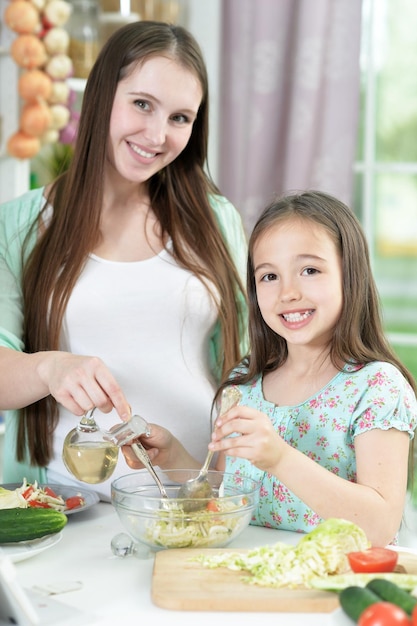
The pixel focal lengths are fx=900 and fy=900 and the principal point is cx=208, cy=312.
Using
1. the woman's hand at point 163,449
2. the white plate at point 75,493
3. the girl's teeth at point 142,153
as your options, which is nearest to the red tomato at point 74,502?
the white plate at point 75,493

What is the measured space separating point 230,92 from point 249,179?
0.34 metres

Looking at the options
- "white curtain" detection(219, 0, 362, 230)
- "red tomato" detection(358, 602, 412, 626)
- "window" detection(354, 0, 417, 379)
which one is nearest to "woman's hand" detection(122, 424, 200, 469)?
"red tomato" detection(358, 602, 412, 626)

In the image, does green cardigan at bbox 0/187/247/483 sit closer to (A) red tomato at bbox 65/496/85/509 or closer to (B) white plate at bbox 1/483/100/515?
(B) white plate at bbox 1/483/100/515

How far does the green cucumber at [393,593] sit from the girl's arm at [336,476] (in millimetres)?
342

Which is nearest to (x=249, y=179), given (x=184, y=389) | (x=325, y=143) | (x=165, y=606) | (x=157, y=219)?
(x=325, y=143)

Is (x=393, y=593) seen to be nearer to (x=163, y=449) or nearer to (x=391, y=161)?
(x=163, y=449)

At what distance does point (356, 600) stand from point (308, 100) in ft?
7.76

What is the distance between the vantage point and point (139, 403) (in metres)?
1.94

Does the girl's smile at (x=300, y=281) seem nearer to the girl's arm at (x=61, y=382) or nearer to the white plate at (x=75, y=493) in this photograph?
the girl's arm at (x=61, y=382)

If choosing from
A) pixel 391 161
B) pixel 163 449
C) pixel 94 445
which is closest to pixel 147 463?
pixel 94 445

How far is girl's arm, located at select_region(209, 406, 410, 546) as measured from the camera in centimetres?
140

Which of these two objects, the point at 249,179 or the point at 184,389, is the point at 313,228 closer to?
the point at 184,389

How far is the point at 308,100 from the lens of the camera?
3.15m

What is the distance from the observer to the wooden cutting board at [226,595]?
117 cm
